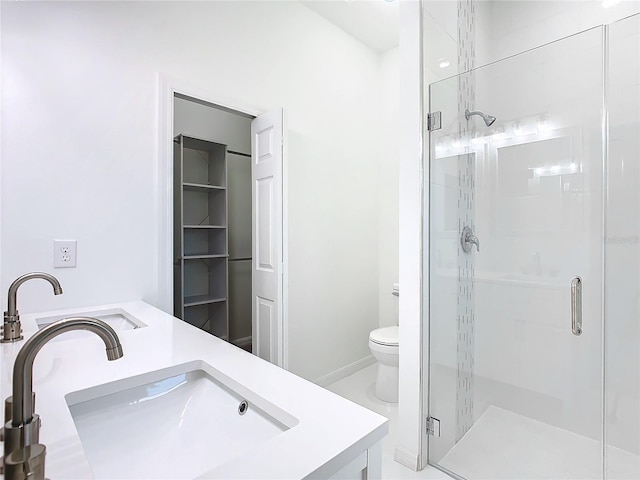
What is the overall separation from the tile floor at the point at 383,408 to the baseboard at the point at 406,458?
17mm

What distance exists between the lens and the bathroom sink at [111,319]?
1348mm

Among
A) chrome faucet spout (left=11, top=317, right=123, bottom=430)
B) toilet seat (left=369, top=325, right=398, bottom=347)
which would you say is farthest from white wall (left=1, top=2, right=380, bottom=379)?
chrome faucet spout (left=11, top=317, right=123, bottom=430)

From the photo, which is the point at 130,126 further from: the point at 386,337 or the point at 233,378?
the point at 386,337

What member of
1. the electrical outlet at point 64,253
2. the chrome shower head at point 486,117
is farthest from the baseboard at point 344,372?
the chrome shower head at point 486,117

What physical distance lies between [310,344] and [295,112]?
1.67m

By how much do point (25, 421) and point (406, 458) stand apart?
173 centimetres

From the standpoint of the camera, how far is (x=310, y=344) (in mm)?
2586

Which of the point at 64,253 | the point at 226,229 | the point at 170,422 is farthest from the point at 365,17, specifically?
the point at 170,422

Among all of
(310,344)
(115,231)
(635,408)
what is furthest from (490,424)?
(115,231)

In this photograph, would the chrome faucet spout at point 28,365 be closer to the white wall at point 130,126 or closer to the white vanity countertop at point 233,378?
the white vanity countertop at point 233,378

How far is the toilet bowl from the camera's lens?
7.72 feet

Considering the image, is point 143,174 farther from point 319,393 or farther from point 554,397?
point 554,397

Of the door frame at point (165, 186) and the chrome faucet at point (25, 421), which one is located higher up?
the door frame at point (165, 186)

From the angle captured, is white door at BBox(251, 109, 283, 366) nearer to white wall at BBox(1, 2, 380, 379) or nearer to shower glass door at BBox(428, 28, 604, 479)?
white wall at BBox(1, 2, 380, 379)
